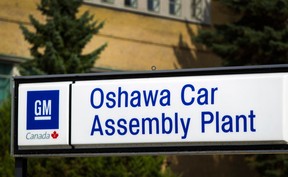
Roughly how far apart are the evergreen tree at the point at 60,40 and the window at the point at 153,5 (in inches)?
307

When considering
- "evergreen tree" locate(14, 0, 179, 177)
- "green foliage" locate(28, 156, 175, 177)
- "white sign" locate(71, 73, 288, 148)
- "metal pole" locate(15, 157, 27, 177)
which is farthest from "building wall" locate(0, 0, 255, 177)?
"white sign" locate(71, 73, 288, 148)

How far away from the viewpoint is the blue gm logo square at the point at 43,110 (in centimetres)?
1077

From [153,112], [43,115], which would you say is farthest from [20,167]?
[153,112]

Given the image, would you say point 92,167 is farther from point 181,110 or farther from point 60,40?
point 181,110

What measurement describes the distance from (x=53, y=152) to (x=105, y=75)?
3.38 feet

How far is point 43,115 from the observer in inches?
426

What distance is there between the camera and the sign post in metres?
10.1

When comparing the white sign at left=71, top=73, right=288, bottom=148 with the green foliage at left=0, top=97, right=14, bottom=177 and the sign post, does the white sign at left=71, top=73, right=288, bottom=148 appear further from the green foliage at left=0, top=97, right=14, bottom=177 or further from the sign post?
the green foliage at left=0, top=97, right=14, bottom=177

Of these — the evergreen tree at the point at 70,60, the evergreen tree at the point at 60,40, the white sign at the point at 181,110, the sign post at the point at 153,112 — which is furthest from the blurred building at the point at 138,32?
the white sign at the point at 181,110

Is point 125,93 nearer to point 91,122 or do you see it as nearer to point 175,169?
point 91,122

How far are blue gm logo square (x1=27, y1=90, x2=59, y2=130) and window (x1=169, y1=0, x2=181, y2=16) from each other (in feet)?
86.0

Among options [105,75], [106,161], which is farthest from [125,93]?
[106,161]

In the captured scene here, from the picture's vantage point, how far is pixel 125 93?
10.6m

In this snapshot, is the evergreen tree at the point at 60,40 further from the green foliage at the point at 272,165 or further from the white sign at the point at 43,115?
the white sign at the point at 43,115
